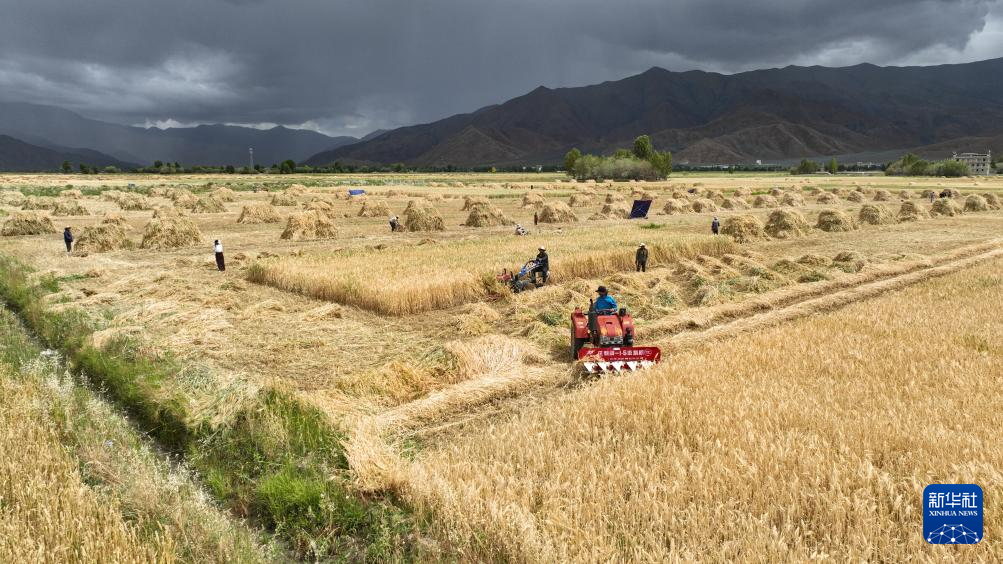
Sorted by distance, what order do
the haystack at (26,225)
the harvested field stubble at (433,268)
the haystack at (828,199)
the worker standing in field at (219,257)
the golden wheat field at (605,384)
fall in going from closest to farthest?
the golden wheat field at (605,384) < the harvested field stubble at (433,268) < the worker standing in field at (219,257) < the haystack at (26,225) < the haystack at (828,199)

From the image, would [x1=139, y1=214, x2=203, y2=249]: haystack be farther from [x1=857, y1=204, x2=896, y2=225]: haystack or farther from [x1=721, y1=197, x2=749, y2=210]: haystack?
[x1=857, y1=204, x2=896, y2=225]: haystack

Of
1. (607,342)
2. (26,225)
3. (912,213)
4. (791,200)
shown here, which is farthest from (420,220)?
(791,200)

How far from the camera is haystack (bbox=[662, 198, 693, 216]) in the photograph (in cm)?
4431

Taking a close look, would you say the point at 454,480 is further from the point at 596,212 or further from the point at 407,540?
the point at 596,212

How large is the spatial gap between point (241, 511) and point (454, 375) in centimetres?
452

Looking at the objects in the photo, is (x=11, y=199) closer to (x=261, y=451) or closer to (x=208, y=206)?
(x=208, y=206)

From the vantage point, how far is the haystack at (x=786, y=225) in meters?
30.4

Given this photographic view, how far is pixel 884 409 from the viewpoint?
23.8 ft

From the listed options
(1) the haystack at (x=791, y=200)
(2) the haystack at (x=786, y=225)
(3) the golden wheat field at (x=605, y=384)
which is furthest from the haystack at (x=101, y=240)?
(1) the haystack at (x=791, y=200)

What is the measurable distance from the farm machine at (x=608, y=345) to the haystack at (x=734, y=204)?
40.7 meters

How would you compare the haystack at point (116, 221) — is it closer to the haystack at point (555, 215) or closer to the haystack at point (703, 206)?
the haystack at point (555, 215)

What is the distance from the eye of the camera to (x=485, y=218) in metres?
36.7

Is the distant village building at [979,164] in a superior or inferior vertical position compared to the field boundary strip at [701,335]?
superior

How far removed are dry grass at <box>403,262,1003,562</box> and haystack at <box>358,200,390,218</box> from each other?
122 ft
